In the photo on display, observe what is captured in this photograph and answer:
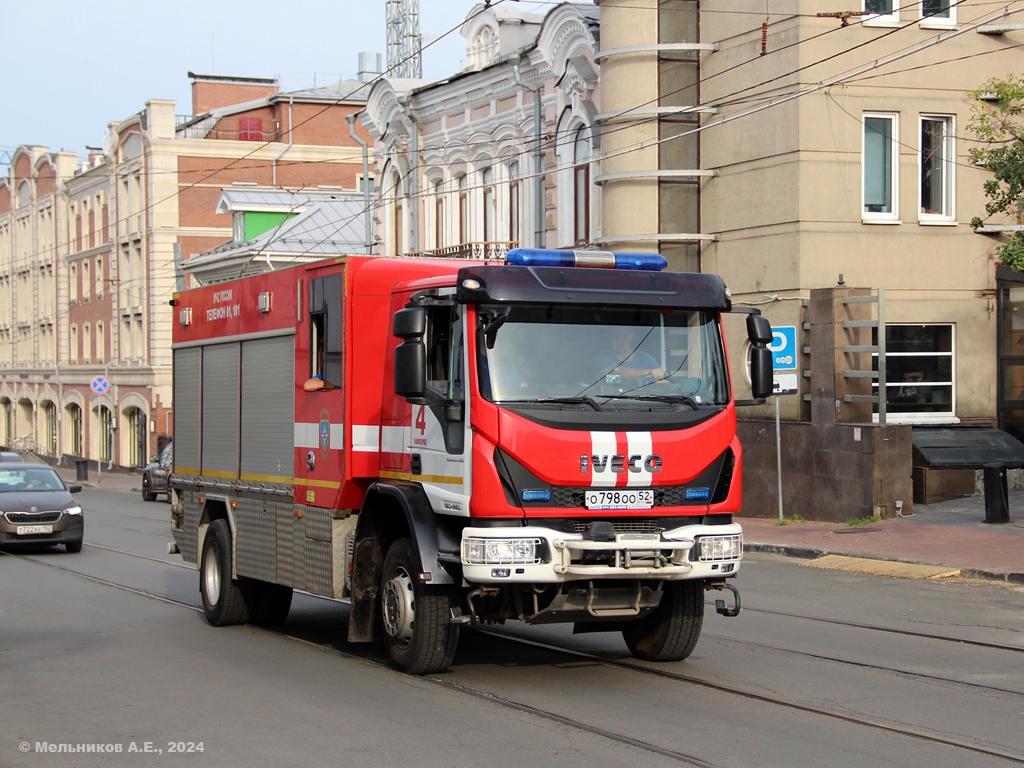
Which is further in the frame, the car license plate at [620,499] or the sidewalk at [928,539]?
the sidewalk at [928,539]

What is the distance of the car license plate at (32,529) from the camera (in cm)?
2125

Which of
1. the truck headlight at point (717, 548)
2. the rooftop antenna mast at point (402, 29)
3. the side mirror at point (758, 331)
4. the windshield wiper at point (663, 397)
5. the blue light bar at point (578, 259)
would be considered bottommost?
the truck headlight at point (717, 548)

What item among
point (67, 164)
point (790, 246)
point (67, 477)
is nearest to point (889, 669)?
point (790, 246)

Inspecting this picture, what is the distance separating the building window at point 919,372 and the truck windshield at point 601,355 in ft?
48.5

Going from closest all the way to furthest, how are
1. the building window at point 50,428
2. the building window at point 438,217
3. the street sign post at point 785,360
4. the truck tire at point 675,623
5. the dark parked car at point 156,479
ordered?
the truck tire at point 675,623 < the street sign post at point 785,360 < the building window at point 438,217 < the dark parked car at point 156,479 < the building window at point 50,428

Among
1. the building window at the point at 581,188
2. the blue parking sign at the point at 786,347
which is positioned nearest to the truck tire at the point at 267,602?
the blue parking sign at the point at 786,347

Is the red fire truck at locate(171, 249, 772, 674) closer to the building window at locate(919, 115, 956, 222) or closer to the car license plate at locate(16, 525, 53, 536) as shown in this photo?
the car license plate at locate(16, 525, 53, 536)

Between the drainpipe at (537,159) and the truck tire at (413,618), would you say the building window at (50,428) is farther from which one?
the truck tire at (413,618)

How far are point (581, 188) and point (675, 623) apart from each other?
2038 cm

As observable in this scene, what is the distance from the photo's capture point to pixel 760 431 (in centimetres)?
2388

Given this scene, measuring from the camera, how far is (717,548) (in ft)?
29.8

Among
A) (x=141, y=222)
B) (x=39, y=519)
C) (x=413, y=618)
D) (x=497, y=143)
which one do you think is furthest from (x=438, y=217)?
(x=413, y=618)

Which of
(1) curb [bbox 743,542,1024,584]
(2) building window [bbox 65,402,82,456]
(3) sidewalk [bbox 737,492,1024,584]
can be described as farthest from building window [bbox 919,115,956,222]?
(2) building window [bbox 65,402,82,456]

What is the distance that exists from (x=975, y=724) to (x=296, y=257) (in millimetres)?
39806
